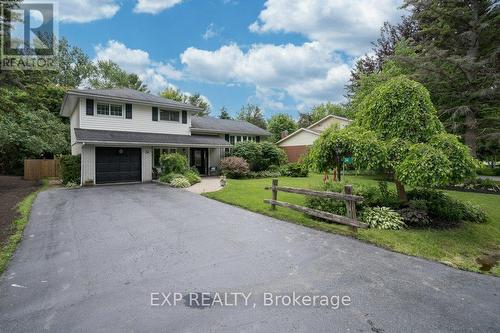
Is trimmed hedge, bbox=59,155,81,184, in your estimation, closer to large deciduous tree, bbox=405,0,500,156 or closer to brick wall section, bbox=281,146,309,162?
brick wall section, bbox=281,146,309,162

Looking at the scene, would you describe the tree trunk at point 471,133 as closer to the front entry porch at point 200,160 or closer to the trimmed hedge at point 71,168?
the front entry porch at point 200,160

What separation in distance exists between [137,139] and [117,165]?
211cm

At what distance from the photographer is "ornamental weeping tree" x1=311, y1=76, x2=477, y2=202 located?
677cm

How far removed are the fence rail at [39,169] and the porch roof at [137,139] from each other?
730cm

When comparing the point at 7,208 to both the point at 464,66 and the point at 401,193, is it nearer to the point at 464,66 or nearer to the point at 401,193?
the point at 401,193

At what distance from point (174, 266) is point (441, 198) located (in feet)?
27.6

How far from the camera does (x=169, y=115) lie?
1914cm

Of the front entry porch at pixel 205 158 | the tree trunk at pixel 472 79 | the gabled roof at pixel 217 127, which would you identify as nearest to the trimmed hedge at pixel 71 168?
the front entry porch at pixel 205 158

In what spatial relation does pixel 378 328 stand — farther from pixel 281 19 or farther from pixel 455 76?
pixel 455 76

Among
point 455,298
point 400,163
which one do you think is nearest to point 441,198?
point 400,163

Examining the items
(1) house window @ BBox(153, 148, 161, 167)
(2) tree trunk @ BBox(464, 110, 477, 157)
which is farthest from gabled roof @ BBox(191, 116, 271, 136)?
(2) tree trunk @ BBox(464, 110, 477, 157)

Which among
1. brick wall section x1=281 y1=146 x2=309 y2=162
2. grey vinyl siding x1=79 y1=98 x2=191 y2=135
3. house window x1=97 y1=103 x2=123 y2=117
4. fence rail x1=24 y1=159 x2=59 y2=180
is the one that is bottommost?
fence rail x1=24 y1=159 x2=59 y2=180

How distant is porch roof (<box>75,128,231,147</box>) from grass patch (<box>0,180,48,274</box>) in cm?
453

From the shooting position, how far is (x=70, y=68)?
34938mm
